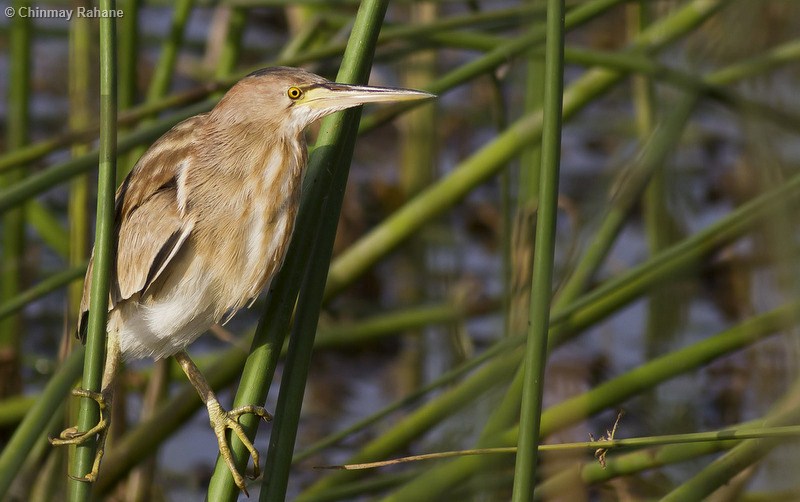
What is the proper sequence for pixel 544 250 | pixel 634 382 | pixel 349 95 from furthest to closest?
pixel 634 382, pixel 349 95, pixel 544 250

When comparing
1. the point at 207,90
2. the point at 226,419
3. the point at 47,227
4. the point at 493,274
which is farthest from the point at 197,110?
the point at 493,274

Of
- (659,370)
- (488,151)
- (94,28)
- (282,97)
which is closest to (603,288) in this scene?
(659,370)

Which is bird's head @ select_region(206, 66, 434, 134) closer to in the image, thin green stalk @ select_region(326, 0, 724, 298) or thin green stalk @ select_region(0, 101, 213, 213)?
thin green stalk @ select_region(0, 101, 213, 213)

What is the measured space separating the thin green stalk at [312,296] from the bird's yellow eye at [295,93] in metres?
0.26

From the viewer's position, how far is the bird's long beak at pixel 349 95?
4.17 feet

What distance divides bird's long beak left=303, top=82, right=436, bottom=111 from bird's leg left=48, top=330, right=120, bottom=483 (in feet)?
1.37

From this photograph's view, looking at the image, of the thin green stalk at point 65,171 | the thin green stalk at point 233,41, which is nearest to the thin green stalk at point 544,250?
the thin green stalk at point 65,171

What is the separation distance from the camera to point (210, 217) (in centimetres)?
146

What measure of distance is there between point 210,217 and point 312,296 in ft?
1.11

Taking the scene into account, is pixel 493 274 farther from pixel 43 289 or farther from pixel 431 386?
pixel 43 289

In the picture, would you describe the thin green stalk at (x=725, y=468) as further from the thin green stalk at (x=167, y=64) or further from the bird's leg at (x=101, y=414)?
the thin green stalk at (x=167, y=64)

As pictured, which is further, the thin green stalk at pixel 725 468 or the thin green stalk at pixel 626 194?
the thin green stalk at pixel 626 194

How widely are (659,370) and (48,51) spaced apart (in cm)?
461

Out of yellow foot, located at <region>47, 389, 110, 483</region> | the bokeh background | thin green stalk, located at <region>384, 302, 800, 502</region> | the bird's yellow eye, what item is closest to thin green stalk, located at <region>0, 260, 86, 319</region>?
the bokeh background
